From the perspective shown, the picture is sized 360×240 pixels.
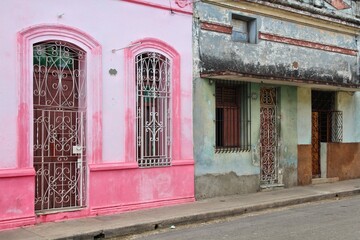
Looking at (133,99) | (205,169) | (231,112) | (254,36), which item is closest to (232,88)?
(231,112)

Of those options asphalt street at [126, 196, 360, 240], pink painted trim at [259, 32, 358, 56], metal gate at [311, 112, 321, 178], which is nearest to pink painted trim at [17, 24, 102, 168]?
asphalt street at [126, 196, 360, 240]

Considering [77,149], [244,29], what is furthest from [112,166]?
[244,29]

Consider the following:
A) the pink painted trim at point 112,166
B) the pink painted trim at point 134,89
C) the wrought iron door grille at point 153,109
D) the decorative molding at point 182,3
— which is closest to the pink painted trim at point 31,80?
the pink painted trim at point 112,166

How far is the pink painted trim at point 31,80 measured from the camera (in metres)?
8.19

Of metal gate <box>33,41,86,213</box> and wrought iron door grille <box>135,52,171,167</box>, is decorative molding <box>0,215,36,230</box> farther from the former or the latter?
wrought iron door grille <box>135,52,171,167</box>

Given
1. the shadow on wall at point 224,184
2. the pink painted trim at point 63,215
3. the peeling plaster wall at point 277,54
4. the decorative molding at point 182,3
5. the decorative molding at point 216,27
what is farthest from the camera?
the peeling plaster wall at point 277,54

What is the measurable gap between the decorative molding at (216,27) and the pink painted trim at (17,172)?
5106 mm

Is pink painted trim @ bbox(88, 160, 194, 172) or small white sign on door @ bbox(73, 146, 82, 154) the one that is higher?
small white sign on door @ bbox(73, 146, 82, 154)

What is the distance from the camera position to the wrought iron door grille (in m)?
9.95

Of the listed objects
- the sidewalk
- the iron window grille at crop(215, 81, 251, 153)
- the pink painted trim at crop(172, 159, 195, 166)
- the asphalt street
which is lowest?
the asphalt street

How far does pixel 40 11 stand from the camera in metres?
8.43

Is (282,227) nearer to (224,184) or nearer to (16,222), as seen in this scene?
(224,184)

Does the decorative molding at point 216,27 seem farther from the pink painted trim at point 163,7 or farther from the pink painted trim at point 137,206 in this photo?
the pink painted trim at point 137,206

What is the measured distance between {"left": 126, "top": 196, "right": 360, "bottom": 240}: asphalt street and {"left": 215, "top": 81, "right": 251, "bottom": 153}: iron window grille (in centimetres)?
215
